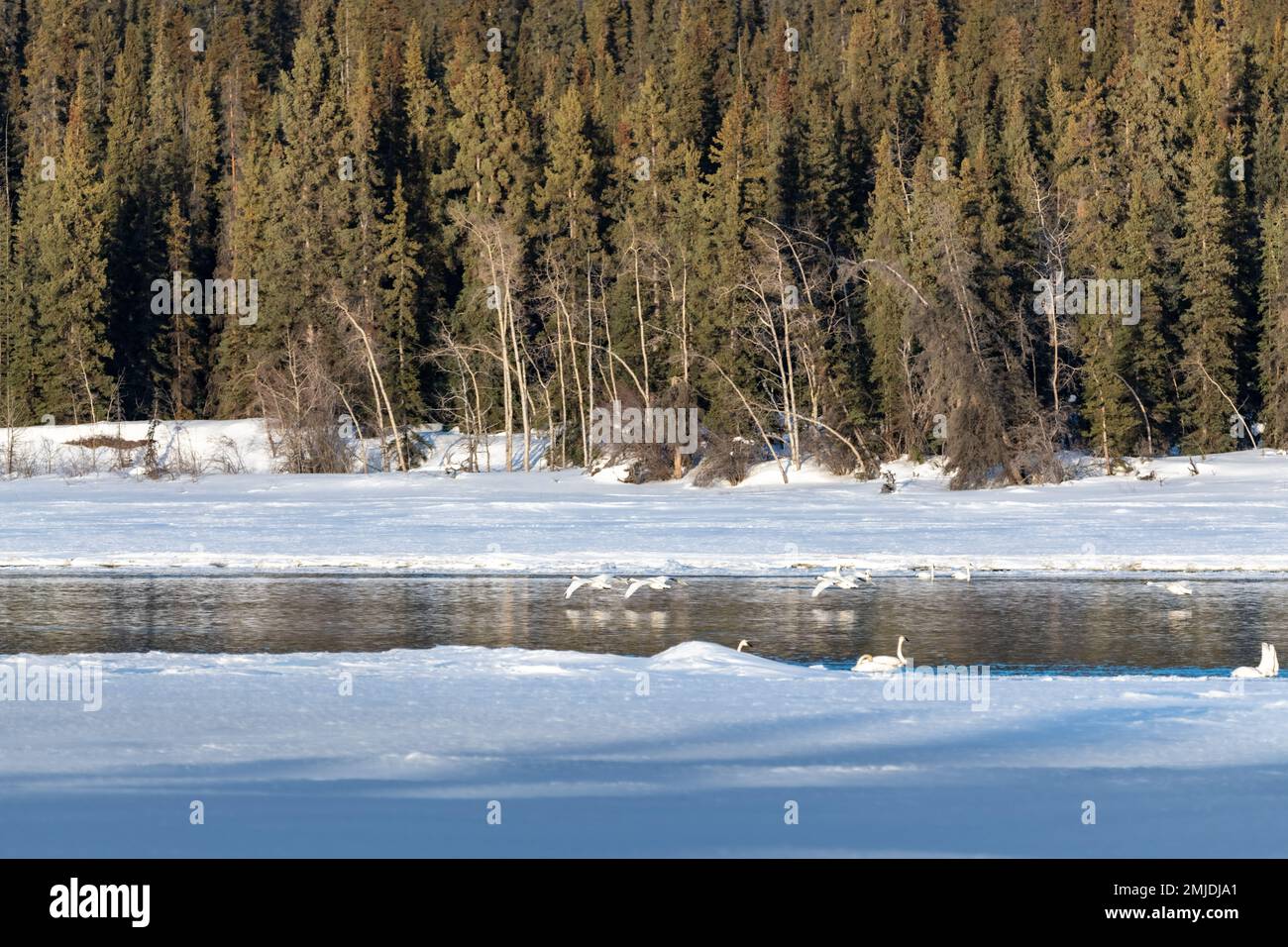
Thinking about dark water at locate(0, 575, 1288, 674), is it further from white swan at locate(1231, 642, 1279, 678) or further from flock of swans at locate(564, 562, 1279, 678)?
white swan at locate(1231, 642, 1279, 678)

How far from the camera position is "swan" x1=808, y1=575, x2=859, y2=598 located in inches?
762

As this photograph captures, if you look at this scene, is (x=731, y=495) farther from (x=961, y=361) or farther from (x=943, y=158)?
(x=943, y=158)

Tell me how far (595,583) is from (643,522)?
371 inches

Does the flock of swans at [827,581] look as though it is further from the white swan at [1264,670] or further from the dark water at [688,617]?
the white swan at [1264,670]

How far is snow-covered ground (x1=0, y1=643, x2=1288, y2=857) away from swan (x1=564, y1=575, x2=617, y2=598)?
6.51 m

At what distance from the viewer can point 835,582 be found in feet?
65.3

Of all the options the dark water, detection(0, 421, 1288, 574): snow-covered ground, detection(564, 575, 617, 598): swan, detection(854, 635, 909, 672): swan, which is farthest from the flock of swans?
detection(854, 635, 909, 672): swan

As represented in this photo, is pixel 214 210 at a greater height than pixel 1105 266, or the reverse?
pixel 214 210

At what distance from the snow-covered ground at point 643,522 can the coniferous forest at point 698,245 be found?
12.6 feet

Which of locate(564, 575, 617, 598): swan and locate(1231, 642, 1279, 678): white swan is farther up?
locate(564, 575, 617, 598): swan
